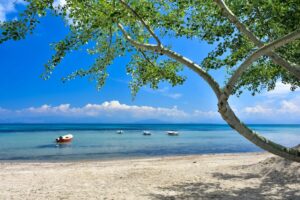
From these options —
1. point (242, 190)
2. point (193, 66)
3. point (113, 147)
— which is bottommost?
point (113, 147)

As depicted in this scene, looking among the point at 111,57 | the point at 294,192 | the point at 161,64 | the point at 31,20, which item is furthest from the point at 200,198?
the point at 31,20

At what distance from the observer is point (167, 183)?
1653 centimetres

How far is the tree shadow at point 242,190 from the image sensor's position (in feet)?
46.1

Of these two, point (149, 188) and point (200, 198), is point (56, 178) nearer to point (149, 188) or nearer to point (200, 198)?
point (149, 188)

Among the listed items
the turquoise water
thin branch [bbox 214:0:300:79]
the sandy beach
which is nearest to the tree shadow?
the sandy beach

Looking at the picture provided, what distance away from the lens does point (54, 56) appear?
10930 millimetres

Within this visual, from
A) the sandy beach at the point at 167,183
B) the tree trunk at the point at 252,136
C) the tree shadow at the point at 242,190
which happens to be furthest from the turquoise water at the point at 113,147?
the tree trunk at the point at 252,136

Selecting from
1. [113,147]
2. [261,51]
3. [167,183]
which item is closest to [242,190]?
[167,183]

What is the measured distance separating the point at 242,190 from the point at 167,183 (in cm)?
316

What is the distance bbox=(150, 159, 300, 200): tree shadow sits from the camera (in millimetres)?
14046

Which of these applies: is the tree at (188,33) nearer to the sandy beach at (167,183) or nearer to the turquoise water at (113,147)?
the sandy beach at (167,183)

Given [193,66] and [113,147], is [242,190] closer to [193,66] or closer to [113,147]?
[193,66]

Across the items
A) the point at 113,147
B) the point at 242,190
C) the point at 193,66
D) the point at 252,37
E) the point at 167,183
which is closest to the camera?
the point at 193,66

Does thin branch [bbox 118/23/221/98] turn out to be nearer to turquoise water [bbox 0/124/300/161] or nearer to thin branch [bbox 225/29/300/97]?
thin branch [bbox 225/29/300/97]
